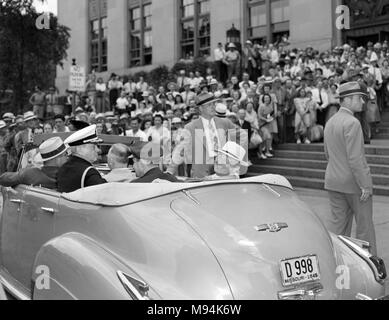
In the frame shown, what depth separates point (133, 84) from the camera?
22578 millimetres

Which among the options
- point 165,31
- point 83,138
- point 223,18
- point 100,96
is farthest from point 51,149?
point 165,31

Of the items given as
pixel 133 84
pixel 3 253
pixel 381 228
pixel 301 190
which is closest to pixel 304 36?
pixel 133 84

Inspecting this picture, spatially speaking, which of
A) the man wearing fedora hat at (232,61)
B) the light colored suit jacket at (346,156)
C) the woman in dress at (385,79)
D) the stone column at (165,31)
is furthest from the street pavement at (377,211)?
the stone column at (165,31)

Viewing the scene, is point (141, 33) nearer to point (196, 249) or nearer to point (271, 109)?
point (271, 109)

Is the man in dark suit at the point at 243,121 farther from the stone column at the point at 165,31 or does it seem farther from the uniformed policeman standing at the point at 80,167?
the stone column at the point at 165,31

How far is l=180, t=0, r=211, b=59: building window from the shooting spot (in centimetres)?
3098

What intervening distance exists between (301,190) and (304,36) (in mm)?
14836

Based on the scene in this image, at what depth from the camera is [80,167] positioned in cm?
479

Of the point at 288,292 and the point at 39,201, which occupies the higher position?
the point at 39,201

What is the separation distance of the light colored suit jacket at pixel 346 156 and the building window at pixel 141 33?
30.1m

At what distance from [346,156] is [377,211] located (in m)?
3.87

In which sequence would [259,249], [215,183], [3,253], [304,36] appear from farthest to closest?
[304,36] < [3,253] < [215,183] < [259,249]
